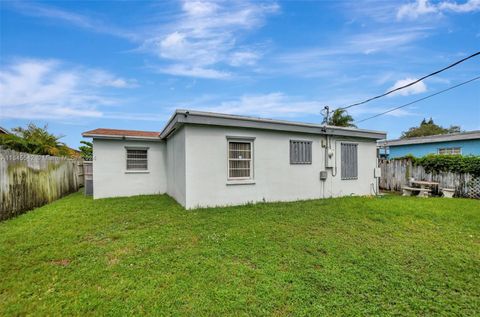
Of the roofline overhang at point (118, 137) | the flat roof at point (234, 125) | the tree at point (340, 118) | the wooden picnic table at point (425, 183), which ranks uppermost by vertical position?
the tree at point (340, 118)

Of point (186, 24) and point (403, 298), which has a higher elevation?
point (186, 24)

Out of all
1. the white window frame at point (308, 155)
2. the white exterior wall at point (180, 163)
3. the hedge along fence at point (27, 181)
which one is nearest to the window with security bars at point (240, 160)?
the white exterior wall at point (180, 163)

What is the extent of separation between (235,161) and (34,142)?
37.6 feet

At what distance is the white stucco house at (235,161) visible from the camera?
23.6ft

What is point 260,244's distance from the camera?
4.27 m

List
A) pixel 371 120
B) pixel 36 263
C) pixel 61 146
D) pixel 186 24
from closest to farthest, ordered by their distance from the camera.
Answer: pixel 36 263 → pixel 186 24 → pixel 61 146 → pixel 371 120

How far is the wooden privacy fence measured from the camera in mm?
9883

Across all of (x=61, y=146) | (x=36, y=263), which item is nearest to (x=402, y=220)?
(x=36, y=263)

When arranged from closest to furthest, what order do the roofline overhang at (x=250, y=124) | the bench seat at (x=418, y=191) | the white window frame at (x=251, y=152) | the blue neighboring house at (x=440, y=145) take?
the roofline overhang at (x=250, y=124)
the white window frame at (x=251, y=152)
the bench seat at (x=418, y=191)
the blue neighboring house at (x=440, y=145)

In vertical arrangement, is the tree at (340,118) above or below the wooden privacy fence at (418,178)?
above

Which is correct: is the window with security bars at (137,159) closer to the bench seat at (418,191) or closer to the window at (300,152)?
the window at (300,152)

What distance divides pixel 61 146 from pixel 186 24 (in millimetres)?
11274

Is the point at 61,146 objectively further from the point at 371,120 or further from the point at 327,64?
the point at 371,120

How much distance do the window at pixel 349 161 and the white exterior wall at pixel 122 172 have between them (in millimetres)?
8019
